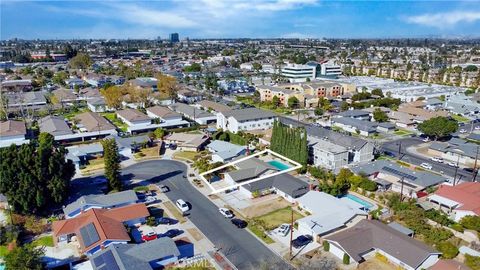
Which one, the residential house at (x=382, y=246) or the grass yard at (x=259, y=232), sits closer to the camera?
the residential house at (x=382, y=246)

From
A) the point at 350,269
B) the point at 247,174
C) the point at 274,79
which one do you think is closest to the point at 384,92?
the point at 274,79

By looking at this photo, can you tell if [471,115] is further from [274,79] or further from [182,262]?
[182,262]

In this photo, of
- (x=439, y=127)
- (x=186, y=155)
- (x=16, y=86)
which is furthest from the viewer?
(x=16, y=86)

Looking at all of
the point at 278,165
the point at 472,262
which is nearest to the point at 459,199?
the point at 472,262

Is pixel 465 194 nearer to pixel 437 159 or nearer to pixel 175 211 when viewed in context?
pixel 437 159

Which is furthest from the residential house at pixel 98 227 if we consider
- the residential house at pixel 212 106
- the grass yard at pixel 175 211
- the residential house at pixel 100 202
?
the residential house at pixel 212 106

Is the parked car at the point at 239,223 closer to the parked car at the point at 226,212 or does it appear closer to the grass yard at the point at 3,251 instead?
the parked car at the point at 226,212

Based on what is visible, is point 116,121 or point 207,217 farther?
point 116,121
